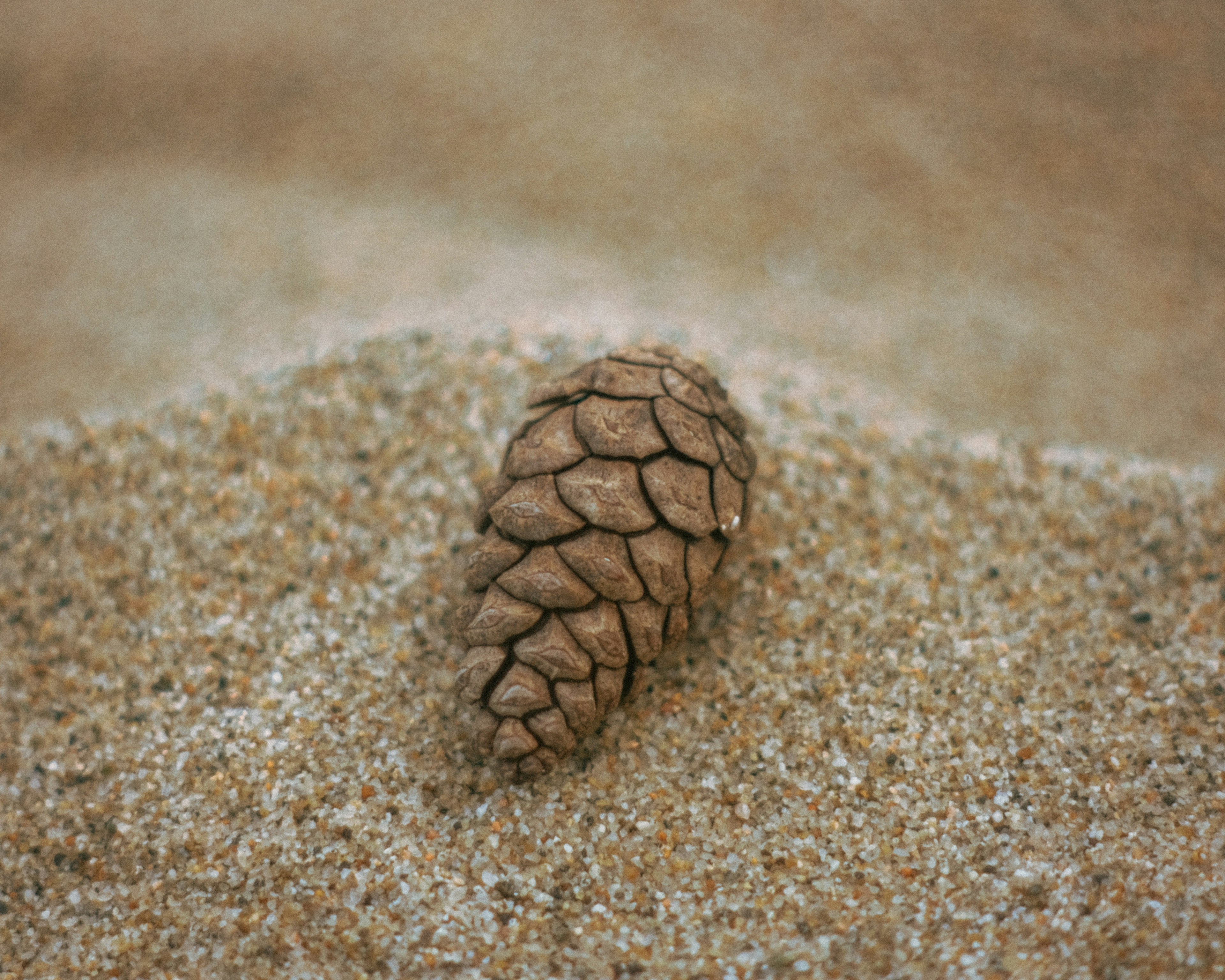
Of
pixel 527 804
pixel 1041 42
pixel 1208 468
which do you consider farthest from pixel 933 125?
pixel 527 804

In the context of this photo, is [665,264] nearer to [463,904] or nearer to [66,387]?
[66,387]

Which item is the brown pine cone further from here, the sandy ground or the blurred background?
the blurred background

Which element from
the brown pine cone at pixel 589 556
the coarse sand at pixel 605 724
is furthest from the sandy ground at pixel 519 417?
the brown pine cone at pixel 589 556

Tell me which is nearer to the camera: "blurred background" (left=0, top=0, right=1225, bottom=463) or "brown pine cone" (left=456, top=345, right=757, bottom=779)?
"brown pine cone" (left=456, top=345, right=757, bottom=779)

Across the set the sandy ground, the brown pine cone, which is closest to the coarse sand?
the sandy ground

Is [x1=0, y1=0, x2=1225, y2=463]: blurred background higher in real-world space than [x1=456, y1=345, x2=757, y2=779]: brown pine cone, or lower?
higher

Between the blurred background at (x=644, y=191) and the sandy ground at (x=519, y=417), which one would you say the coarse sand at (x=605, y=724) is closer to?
the sandy ground at (x=519, y=417)
